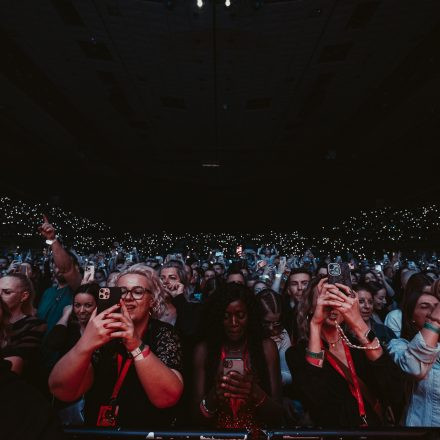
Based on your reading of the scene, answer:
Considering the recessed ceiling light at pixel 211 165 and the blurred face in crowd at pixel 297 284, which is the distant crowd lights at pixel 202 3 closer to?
the blurred face in crowd at pixel 297 284

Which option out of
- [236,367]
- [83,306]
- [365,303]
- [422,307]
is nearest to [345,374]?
[236,367]

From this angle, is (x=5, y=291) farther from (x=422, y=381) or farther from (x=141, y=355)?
(x=422, y=381)

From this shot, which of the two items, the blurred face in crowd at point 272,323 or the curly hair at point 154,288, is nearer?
the curly hair at point 154,288

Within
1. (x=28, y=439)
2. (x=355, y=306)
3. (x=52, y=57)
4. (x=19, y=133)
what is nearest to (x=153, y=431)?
(x=28, y=439)

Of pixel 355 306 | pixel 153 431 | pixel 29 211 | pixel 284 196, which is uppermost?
pixel 284 196

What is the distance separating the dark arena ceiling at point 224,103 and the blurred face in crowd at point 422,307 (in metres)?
5.36

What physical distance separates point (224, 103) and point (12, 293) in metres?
8.11

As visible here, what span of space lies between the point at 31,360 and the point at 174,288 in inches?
63.1

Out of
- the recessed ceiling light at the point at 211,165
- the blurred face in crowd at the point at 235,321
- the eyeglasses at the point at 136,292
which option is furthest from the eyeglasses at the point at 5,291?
the recessed ceiling light at the point at 211,165

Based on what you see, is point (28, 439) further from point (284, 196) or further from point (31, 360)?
point (284, 196)

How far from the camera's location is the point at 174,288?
140 inches

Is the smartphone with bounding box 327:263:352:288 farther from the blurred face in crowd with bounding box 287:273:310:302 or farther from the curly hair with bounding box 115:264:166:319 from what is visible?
the blurred face in crowd with bounding box 287:273:310:302

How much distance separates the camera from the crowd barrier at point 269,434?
1.01 m

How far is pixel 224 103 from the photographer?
974cm
